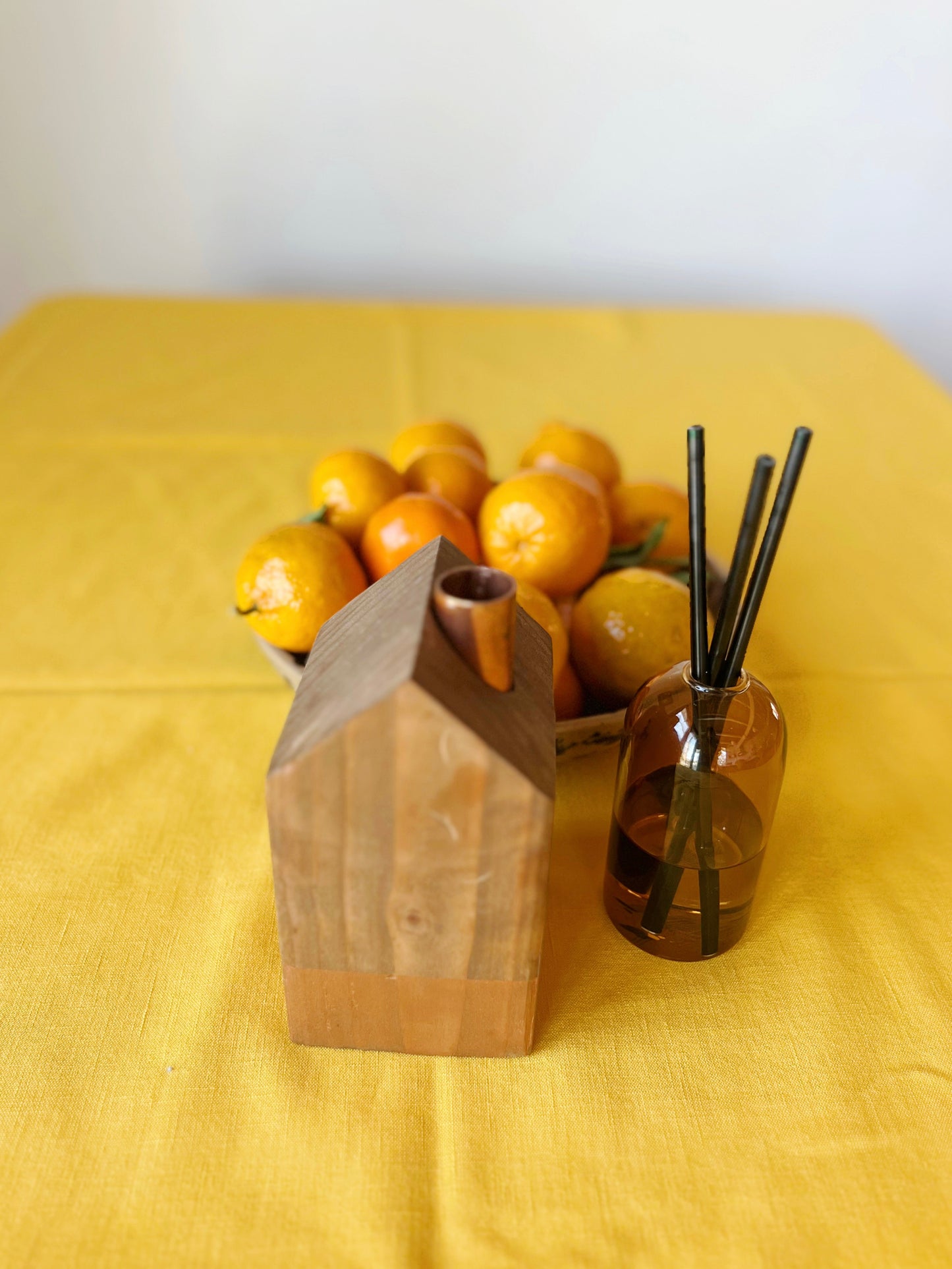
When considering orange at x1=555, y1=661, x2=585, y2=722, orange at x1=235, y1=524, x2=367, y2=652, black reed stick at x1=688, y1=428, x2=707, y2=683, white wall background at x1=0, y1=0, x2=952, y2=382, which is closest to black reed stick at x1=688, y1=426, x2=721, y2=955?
black reed stick at x1=688, y1=428, x2=707, y2=683

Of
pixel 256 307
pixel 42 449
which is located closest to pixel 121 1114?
pixel 42 449

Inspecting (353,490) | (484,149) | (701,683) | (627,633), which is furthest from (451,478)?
(484,149)

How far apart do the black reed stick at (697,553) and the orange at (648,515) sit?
0.25 meters

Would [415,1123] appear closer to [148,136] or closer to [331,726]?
[331,726]

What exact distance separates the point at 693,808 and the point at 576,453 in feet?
1.02

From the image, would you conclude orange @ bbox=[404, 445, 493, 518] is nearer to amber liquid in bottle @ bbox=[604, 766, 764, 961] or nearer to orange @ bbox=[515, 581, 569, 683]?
orange @ bbox=[515, 581, 569, 683]

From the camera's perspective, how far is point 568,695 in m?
0.53

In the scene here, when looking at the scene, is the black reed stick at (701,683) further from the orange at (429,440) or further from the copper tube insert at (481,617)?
the orange at (429,440)

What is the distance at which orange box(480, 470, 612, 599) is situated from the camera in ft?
1.85

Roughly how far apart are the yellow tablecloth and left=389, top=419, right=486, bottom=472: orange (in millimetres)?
156

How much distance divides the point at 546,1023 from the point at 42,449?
0.72m

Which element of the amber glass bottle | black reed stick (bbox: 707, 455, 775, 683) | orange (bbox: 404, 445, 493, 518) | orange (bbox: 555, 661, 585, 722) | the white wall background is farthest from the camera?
the white wall background

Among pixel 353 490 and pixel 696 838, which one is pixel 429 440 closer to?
pixel 353 490

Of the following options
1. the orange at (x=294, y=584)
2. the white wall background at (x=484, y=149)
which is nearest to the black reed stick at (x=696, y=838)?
the orange at (x=294, y=584)
